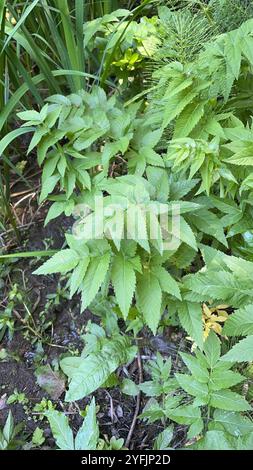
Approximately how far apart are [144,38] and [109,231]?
2.70 feet

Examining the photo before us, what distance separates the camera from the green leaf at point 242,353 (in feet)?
3.86

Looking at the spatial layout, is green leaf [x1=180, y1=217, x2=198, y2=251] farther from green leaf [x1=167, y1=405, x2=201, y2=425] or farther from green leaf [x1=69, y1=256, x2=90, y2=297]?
green leaf [x1=167, y1=405, x2=201, y2=425]

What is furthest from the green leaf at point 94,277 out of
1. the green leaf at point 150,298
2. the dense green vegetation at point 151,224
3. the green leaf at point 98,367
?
the green leaf at point 98,367

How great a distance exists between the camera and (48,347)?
191 cm

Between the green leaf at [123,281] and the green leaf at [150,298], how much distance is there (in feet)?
0.23

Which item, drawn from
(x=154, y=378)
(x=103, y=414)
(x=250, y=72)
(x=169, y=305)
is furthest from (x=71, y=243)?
(x=250, y=72)

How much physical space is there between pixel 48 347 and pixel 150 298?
0.69 metres

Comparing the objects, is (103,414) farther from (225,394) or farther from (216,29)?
(216,29)

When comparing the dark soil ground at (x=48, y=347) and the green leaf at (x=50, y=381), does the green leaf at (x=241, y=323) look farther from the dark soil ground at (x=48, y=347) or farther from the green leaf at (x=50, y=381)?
the green leaf at (x=50, y=381)

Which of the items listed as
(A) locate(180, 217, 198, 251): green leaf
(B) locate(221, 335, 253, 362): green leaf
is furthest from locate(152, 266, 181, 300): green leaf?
(B) locate(221, 335, 253, 362): green leaf

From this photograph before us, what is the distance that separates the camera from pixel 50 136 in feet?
5.46

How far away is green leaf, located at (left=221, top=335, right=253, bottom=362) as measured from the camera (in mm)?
1177

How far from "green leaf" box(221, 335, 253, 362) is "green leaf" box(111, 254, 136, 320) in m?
0.28
